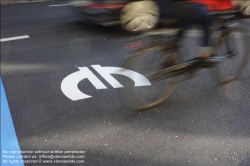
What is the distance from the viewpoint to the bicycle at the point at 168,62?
444 cm

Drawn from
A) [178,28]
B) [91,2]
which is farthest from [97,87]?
[91,2]

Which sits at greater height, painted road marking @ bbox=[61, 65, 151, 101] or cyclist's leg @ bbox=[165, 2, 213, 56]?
cyclist's leg @ bbox=[165, 2, 213, 56]

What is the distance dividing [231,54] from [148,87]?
1.19m

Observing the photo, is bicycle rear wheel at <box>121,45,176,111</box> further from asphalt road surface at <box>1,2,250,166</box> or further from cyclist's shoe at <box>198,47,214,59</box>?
cyclist's shoe at <box>198,47,214,59</box>

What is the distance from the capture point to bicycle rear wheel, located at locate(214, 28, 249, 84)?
16.1ft

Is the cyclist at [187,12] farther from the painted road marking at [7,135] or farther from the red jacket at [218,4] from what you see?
the painted road marking at [7,135]

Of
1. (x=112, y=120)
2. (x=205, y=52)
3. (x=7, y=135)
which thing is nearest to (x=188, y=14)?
(x=205, y=52)

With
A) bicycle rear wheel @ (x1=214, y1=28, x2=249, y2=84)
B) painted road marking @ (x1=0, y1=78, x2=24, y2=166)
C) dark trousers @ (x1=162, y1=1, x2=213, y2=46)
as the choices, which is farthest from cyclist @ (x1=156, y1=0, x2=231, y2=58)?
painted road marking @ (x1=0, y1=78, x2=24, y2=166)

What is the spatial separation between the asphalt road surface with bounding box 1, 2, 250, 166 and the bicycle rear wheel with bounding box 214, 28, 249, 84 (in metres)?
0.14

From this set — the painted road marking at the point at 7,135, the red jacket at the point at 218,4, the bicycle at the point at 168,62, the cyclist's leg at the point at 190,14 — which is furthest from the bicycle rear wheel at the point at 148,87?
the painted road marking at the point at 7,135

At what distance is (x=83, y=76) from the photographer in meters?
5.82

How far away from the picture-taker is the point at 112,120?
4.61 metres

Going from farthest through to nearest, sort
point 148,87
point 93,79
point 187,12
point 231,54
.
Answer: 1. point 93,79
2. point 231,54
3. point 148,87
4. point 187,12

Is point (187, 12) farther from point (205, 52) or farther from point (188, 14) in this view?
point (205, 52)
